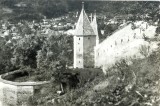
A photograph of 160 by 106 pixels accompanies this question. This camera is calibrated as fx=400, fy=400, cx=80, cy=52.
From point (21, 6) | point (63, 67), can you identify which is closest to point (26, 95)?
point (63, 67)

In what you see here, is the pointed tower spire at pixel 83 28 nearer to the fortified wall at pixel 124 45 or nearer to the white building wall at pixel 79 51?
the white building wall at pixel 79 51

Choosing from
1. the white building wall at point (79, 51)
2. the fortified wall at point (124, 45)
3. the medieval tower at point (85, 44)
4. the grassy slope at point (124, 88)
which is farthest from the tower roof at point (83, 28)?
the grassy slope at point (124, 88)

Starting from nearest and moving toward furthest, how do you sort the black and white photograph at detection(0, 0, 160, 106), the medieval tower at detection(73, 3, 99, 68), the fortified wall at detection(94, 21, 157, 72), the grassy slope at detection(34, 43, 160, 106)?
the grassy slope at detection(34, 43, 160, 106) < the black and white photograph at detection(0, 0, 160, 106) < the fortified wall at detection(94, 21, 157, 72) < the medieval tower at detection(73, 3, 99, 68)

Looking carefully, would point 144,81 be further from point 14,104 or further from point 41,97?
point 14,104

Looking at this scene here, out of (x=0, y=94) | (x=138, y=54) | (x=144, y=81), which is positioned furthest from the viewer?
(x=0, y=94)

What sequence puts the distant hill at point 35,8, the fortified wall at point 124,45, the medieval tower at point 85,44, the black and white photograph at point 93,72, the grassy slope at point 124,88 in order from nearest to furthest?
the grassy slope at point 124,88 < the black and white photograph at point 93,72 < the fortified wall at point 124,45 < the medieval tower at point 85,44 < the distant hill at point 35,8

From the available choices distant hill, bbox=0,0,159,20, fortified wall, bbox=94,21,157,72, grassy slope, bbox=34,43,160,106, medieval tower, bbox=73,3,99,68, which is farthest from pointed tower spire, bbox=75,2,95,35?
distant hill, bbox=0,0,159,20

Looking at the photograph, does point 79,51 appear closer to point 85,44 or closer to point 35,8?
point 85,44

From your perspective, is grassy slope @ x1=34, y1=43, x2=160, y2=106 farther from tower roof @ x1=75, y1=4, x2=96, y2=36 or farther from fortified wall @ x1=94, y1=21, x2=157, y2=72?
tower roof @ x1=75, y1=4, x2=96, y2=36

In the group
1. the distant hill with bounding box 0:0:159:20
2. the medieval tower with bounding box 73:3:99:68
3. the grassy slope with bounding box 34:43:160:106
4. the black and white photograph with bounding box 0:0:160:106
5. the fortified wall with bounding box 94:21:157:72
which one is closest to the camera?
the grassy slope with bounding box 34:43:160:106
